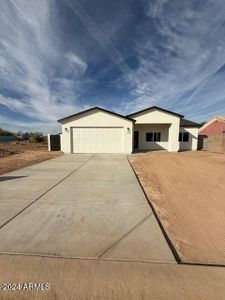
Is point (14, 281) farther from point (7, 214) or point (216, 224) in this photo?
point (216, 224)

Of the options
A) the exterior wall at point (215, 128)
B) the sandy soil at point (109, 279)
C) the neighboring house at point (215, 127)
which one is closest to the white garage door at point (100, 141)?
the sandy soil at point (109, 279)

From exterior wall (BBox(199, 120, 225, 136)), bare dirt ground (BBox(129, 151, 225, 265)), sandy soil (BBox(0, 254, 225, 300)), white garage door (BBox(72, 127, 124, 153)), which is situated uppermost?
exterior wall (BBox(199, 120, 225, 136))

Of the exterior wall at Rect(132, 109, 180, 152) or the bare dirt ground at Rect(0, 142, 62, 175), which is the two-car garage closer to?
the bare dirt ground at Rect(0, 142, 62, 175)

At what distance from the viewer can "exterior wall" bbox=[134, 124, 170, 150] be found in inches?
771

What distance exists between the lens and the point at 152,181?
22.0ft

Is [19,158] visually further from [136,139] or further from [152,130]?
[152,130]

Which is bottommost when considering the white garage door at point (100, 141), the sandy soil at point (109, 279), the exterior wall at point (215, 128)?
the sandy soil at point (109, 279)

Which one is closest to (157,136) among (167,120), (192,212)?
(167,120)

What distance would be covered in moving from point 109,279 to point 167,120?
1731cm

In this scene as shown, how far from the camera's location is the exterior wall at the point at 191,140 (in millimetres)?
19719

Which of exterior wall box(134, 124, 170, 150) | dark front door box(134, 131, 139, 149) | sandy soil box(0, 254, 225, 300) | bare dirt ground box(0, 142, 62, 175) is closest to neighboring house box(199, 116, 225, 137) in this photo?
exterior wall box(134, 124, 170, 150)

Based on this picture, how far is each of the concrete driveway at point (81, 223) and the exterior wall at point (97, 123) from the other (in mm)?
10644

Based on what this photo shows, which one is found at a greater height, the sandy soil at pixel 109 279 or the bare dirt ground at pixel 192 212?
the bare dirt ground at pixel 192 212

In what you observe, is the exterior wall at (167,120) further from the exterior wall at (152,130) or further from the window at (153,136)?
the window at (153,136)
